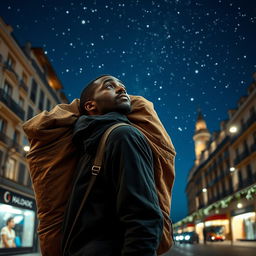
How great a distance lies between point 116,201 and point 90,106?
77 centimetres

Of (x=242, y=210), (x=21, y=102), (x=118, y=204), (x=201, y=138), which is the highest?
(x=201, y=138)

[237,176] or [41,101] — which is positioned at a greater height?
[41,101]

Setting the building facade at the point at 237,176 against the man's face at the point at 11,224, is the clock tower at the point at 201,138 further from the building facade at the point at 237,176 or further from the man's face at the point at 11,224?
the man's face at the point at 11,224

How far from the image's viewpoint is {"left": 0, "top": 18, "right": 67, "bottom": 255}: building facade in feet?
60.0

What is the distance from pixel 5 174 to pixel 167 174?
63.1 ft

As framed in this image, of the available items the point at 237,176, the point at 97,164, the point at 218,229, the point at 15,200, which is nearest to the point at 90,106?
the point at 97,164

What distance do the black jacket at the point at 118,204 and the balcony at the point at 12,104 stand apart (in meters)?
19.2

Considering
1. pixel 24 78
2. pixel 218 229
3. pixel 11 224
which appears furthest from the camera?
pixel 218 229

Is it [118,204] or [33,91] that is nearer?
[118,204]

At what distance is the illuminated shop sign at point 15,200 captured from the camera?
1728cm

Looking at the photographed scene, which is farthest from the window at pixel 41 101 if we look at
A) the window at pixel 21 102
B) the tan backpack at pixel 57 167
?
the tan backpack at pixel 57 167

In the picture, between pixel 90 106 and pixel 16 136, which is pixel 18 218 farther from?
pixel 90 106

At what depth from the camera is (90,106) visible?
79.0 inches

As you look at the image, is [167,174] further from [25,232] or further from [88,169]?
[25,232]
